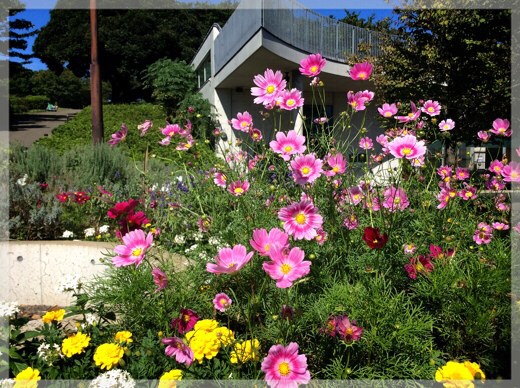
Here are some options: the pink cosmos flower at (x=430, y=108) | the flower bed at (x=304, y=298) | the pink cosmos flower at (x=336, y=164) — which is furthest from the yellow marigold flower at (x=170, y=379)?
the pink cosmos flower at (x=430, y=108)

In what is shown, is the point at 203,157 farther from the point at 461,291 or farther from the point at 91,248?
the point at 461,291

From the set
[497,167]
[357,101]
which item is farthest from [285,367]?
[497,167]

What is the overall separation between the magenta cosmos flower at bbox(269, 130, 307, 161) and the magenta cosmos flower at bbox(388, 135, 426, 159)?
365 mm

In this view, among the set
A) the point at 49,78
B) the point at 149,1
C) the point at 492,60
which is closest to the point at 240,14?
the point at 492,60

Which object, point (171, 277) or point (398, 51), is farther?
point (398, 51)

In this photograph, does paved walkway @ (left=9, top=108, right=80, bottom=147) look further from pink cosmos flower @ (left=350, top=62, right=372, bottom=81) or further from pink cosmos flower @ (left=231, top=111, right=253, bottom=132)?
pink cosmos flower @ (left=350, top=62, right=372, bottom=81)

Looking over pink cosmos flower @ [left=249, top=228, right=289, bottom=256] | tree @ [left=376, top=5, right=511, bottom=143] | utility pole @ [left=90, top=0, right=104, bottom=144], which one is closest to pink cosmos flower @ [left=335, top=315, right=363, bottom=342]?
pink cosmos flower @ [left=249, top=228, right=289, bottom=256]

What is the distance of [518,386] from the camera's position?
4.96 ft

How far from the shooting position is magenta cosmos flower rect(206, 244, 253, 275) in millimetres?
1248

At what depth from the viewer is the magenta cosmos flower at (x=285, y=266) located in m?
1.24

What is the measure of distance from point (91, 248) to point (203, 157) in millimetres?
1151

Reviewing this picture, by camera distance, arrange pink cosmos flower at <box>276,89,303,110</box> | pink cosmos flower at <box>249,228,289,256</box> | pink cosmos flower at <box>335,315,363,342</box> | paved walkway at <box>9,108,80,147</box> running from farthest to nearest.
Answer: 1. paved walkway at <box>9,108,80,147</box>
2. pink cosmos flower at <box>276,89,303,110</box>
3. pink cosmos flower at <box>335,315,363,342</box>
4. pink cosmos flower at <box>249,228,289,256</box>

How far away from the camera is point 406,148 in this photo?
5.65 feet

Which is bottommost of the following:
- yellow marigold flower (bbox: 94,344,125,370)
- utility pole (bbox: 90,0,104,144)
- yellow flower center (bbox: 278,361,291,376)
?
yellow marigold flower (bbox: 94,344,125,370)
